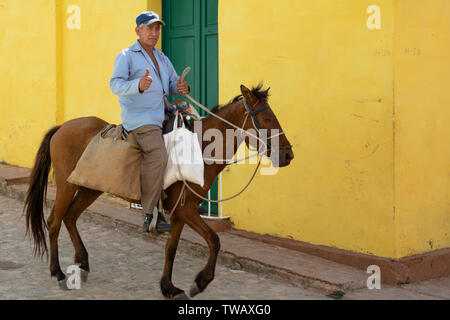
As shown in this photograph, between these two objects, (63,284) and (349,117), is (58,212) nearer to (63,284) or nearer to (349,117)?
(63,284)

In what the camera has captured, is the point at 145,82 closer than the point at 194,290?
Yes

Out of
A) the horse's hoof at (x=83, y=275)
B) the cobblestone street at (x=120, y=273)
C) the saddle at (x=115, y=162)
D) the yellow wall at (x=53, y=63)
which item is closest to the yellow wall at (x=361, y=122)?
the cobblestone street at (x=120, y=273)

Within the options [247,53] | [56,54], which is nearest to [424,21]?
[247,53]

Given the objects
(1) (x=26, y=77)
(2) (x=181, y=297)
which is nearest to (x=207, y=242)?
(2) (x=181, y=297)

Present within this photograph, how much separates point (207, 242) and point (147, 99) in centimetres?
131

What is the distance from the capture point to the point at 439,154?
5.96 metres

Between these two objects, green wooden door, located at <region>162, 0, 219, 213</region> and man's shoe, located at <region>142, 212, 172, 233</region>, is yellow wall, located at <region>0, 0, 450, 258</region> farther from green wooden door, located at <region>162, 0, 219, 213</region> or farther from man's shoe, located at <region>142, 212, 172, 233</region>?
man's shoe, located at <region>142, 212, 172, 233</region>

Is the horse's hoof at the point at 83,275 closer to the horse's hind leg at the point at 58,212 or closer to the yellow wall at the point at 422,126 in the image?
the horse's hind leg at the point at 58,212

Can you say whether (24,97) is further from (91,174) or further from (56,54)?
(91,174)

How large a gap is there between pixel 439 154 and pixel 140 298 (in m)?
3.16

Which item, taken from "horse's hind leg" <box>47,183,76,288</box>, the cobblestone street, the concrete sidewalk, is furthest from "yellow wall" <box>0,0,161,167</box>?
"horse's hind leg" <box>47,183,76,288</box>

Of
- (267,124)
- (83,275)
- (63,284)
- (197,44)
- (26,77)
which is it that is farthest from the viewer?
(26,77)

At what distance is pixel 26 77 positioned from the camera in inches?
436

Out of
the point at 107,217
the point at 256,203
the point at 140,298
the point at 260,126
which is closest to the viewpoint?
the point at 260,126
